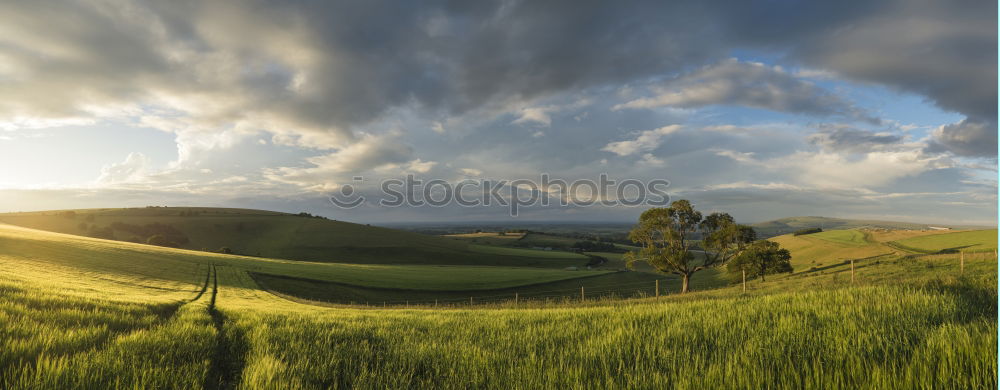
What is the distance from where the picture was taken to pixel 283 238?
113750 mm

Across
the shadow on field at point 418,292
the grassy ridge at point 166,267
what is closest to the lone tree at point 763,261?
the shadow on field at point 418,292

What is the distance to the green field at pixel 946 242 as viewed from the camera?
65.8 metres

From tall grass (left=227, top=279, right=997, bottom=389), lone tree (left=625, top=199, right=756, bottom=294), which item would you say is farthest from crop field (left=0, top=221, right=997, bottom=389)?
lone tree (left=625, top=199, right=756, bottom=294)

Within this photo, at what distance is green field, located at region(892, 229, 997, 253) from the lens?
216ft

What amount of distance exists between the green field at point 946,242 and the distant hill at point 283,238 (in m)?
70.8

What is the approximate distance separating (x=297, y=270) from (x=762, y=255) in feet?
249

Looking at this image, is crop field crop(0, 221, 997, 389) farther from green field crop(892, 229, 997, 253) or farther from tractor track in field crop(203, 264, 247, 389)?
green field crop(892, 229, 997, 253)

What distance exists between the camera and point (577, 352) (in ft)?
14.8

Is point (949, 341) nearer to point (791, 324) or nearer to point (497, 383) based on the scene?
point (791, 324)

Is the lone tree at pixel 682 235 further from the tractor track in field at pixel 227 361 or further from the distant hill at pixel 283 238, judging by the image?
the distant hill at pixel 283 238

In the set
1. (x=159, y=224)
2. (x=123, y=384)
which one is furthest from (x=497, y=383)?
(x=159, y=224)

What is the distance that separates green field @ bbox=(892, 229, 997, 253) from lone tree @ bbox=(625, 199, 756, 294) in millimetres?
54022

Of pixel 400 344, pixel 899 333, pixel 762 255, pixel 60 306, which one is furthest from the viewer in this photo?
pixel 762 255

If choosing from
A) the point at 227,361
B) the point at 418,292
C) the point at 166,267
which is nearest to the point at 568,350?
the point at 227,361
